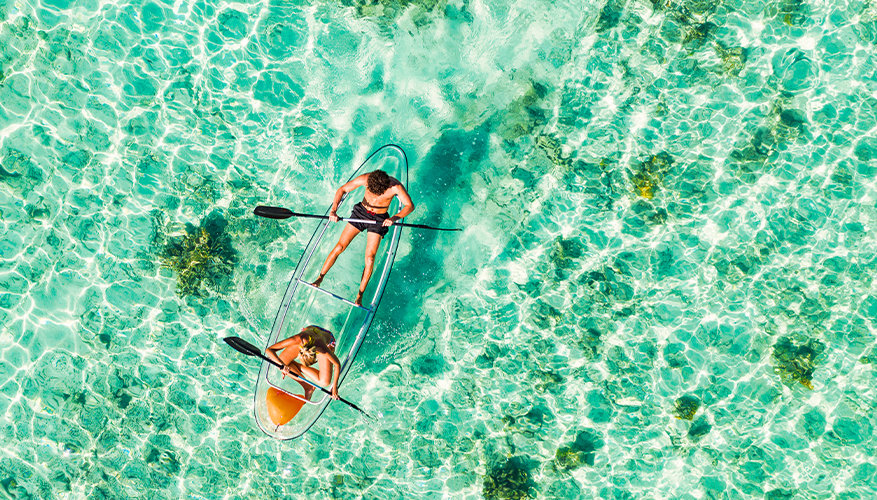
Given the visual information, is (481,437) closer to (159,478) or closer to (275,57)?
(159,478)

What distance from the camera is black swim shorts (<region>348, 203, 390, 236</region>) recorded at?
6.67 m

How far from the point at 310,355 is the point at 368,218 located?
6.41 ft

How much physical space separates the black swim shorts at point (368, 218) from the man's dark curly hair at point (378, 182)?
469 millimetres

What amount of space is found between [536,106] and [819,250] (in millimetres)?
4799

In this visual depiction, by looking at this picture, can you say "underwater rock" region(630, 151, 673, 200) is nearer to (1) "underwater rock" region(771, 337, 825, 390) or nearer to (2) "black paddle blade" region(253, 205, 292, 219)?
(1) "underwater rock" region(771, 337, 825, 390)

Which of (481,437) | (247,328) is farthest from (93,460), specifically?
(481,437)

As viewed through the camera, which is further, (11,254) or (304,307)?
(11,254)

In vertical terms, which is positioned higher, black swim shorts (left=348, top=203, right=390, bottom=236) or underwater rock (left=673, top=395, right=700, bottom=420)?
black swim shorts (left=348, top=203, right=390, bottom=236)

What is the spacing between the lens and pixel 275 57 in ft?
25.3

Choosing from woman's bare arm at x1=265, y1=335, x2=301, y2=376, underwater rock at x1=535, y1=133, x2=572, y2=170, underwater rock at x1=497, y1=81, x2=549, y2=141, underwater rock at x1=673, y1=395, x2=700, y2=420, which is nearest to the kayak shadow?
underwater rock at x1=497, y1=81, x2=549, y2=141

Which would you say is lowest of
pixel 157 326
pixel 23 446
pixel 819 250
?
pixel 23 446

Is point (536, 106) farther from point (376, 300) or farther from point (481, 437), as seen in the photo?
point (481, 437)

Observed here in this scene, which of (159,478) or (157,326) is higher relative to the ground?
(157,326)

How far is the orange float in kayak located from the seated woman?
0.67 feet
